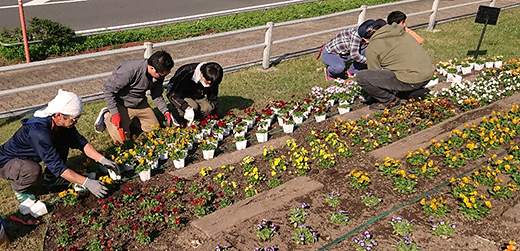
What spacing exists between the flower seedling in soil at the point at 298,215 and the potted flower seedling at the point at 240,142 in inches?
74.2

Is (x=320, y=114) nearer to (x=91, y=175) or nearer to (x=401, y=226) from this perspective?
(x=401, y=226)

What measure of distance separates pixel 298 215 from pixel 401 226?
976 mm

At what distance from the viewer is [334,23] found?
14.1 meters

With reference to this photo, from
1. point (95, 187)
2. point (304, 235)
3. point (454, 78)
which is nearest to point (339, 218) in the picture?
point (304, 235)

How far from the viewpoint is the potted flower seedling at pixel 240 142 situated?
6301 mm

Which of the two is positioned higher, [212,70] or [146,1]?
[212,70]

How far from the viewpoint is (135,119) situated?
6.82 m

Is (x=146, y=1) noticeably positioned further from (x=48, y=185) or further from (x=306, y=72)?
(x=48, y=185)

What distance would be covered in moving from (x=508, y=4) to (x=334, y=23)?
677cm

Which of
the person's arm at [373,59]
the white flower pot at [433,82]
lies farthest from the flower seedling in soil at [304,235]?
the white flower pot at [433,82]

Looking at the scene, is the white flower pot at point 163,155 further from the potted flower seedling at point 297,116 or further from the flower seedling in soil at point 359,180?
the flower seedling in soil at point 359,180

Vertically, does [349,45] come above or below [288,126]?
above

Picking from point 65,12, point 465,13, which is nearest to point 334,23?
point 465,13

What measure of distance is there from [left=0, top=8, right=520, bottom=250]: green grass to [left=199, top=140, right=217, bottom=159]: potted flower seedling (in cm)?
141
